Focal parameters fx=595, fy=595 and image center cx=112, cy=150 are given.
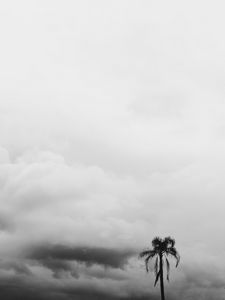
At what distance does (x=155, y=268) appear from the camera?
75938mm

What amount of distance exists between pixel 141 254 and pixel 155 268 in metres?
2.51

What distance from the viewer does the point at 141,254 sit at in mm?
76062

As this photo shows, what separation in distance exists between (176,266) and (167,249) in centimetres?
404

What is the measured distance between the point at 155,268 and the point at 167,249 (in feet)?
9.60

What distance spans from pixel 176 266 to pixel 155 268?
3771mm

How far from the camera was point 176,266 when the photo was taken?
240ft

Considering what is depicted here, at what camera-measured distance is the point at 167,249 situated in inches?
3024

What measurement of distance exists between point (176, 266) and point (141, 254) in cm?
518
